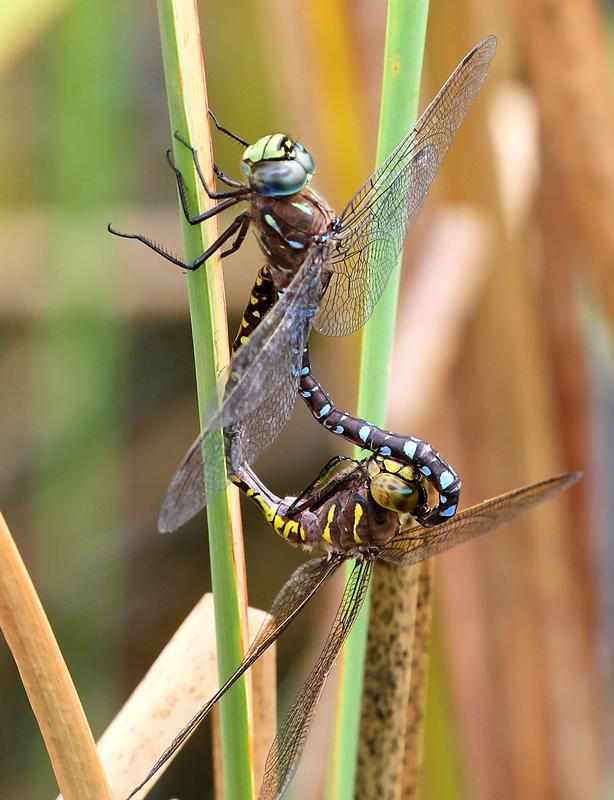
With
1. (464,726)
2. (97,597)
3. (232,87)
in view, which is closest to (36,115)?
(232,87)

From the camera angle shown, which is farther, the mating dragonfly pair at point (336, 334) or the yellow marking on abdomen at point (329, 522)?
the yellow marking on abdomen at point (329, 522)

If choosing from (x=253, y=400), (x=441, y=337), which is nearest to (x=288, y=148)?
(x=253, y=400)

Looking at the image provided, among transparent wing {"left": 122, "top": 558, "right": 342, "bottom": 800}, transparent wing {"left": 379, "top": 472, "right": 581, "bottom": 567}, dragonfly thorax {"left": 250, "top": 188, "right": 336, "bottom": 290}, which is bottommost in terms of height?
transparent wing {"left": 122, "top": 558, "right": 342, "bottom": 800}

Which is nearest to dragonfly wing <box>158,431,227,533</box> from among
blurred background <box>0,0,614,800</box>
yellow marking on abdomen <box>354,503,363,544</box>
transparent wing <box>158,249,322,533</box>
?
transparent wing <box>158,249,322,533</box>

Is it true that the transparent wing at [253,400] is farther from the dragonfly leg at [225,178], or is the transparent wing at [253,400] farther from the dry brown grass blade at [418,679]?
the dry brown grass blade at [418,679]

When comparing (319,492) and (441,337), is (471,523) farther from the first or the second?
(441,337)

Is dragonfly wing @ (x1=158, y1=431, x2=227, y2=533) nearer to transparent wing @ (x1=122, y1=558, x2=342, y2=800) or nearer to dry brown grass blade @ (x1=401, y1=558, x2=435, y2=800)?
transparent wing @ (x1=122, y1=558, x2=342, y2=800)

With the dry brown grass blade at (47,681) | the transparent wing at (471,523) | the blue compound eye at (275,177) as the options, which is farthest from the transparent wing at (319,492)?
the dry brown grass blade at (47,681)

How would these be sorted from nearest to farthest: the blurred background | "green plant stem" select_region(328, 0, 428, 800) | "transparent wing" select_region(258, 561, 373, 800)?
"green plant stem" select_region(328, 0, 428, 800), "transparent wing" select_region(258, 561, 373, 800), the blurred background

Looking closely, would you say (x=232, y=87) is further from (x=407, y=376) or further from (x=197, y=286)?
(x=197, y=286)
